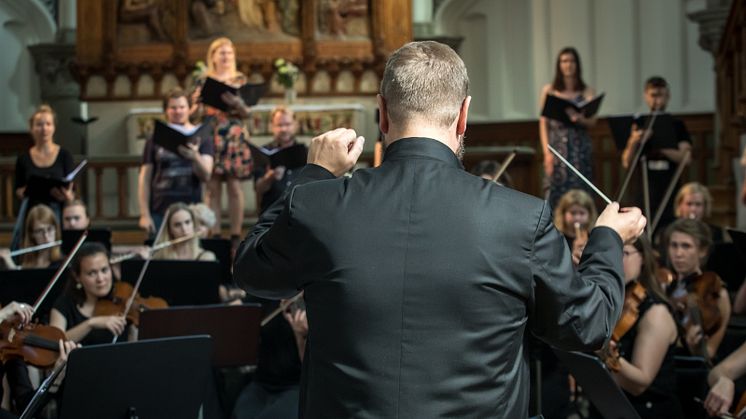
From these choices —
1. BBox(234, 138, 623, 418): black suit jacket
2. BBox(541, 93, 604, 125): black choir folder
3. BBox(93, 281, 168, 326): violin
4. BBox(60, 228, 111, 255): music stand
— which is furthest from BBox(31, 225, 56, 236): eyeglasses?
BBox(234, 138, 623, 418): black suit jacket

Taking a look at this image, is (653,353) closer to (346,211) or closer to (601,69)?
(346,211)

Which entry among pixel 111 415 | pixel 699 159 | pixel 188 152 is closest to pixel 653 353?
pixel 111 415

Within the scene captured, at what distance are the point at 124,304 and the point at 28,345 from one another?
0.90m

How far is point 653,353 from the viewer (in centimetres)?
427

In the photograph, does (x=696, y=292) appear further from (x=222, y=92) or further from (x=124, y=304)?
(x=222, y=92)

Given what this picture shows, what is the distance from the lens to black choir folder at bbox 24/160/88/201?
22.6ft

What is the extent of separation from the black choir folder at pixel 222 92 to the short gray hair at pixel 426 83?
511 cm

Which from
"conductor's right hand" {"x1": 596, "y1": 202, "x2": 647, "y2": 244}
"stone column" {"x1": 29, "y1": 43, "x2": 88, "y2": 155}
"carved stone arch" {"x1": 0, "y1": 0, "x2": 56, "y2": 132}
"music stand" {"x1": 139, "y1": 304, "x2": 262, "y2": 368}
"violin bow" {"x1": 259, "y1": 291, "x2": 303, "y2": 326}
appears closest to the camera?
"conductor's right hand" {"x1": 596, "y1": 202, "x2": 647, "y2": 244}

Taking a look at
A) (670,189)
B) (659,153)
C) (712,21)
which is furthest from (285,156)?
(712,21)

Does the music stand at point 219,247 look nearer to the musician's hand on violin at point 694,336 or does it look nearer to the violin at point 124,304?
the violin at point 124,304

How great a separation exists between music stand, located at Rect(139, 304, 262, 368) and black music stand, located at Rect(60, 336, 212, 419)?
674 mm

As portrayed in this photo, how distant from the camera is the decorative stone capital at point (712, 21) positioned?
1009cm

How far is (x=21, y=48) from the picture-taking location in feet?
43.4

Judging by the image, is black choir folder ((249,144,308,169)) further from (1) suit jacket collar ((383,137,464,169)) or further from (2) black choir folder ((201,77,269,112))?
(1) suit jacket collar ((383,137,464,169))
